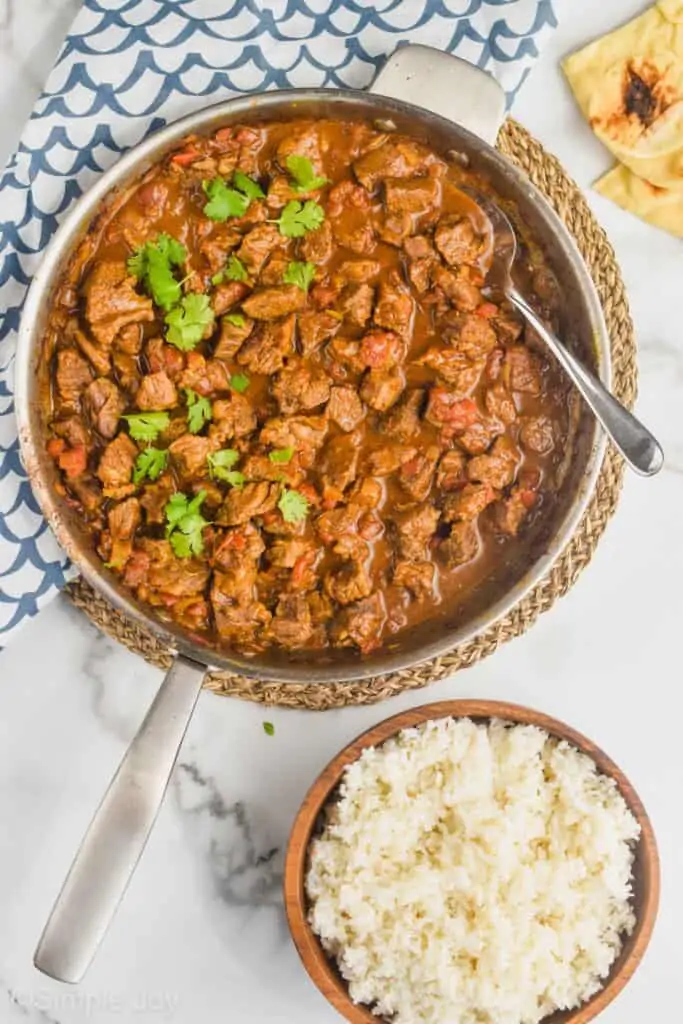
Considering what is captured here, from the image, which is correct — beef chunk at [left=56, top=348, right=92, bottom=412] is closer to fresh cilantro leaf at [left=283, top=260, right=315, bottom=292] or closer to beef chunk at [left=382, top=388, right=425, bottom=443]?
fresh cilantro leaf at [left=283, top=260, right=315, bottom=292]

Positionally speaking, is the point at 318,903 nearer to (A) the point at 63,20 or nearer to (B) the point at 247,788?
(B) the point at 247,788

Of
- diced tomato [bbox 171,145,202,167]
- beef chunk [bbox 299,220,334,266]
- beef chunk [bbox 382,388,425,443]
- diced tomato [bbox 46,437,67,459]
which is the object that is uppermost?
diced tomato [bbox 171,145,202,167]

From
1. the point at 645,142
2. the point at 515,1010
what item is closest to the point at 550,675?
the point at 515,1010

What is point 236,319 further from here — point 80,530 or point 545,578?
point 545,578

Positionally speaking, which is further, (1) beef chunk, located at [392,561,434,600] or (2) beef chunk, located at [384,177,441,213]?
(1) beef chunk, located at [392,561,434,600]

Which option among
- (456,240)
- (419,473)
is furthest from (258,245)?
(419,473)

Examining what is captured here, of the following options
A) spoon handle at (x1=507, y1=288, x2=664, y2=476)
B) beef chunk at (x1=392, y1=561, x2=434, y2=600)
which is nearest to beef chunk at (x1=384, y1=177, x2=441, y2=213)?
spoon handle at (x1=507, y1=288, x2=664, y2=476)
